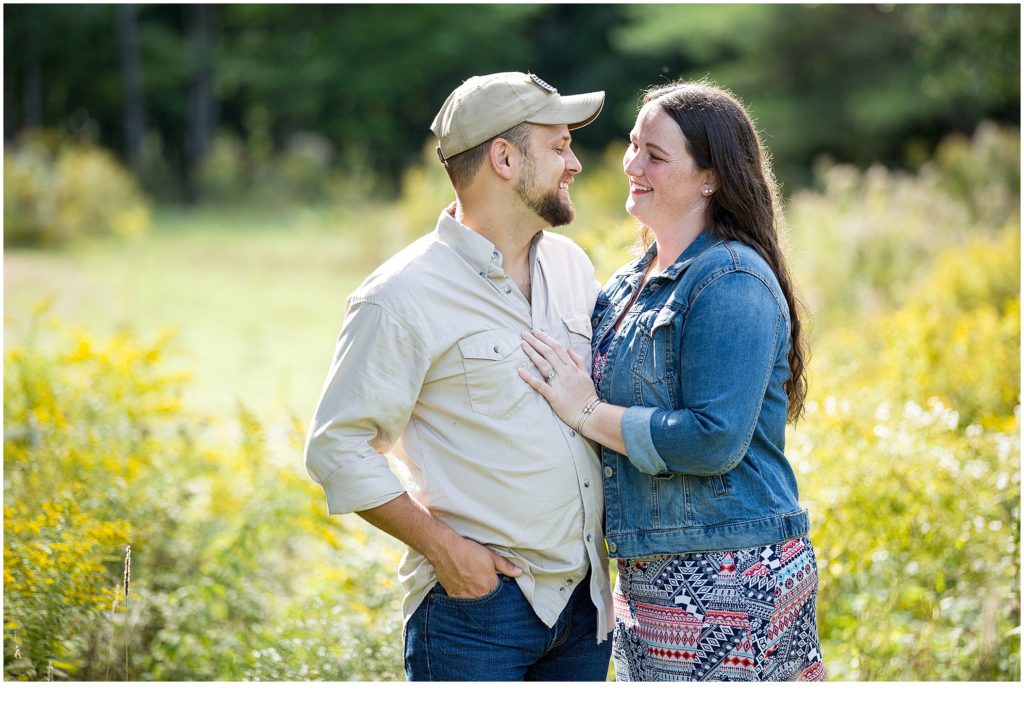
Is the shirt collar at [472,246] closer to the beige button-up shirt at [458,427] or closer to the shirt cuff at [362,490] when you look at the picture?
the beige button-up shirt at [458,427]

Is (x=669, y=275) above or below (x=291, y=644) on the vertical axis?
above

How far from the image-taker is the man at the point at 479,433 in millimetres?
2395

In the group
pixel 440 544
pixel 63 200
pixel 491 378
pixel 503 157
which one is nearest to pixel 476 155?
pixel 503 157

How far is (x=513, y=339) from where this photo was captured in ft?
8.34

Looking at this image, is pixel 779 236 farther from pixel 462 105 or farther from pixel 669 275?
pixel 462 105

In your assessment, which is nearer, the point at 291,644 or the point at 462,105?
the point at 462,105

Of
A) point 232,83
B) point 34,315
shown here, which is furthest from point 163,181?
point 34,315

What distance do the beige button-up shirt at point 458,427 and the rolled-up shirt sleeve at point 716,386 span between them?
25 centimetres

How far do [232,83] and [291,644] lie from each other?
26.3 metres

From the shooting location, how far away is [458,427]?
2.50 meters

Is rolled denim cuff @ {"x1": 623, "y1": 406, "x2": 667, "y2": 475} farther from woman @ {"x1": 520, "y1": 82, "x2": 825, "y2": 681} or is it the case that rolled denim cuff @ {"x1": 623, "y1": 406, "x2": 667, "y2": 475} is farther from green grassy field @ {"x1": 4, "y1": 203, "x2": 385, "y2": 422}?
green grassy field @ {"x1": 4, "y1": 203, "x2": 385, "y2": 422}

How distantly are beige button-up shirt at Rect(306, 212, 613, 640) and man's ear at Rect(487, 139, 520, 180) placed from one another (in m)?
0.17

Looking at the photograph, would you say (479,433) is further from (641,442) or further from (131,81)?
(131,81)

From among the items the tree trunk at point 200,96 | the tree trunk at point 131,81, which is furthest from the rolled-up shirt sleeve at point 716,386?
the tree trunk at point 200,96
